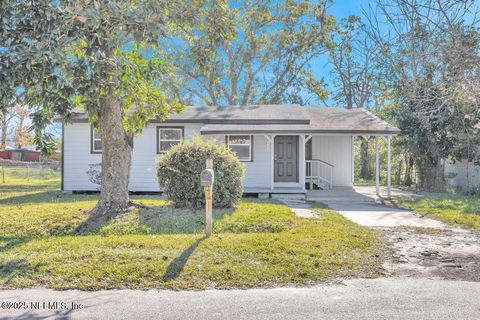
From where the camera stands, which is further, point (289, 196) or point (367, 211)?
point (289, 196)

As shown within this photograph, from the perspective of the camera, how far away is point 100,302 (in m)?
4.00

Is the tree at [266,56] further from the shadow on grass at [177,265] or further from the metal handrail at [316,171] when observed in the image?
the shadow on grass at [177,265]

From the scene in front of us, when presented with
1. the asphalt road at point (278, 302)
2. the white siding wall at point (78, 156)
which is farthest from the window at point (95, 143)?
the asphalt road at point (278, 302)

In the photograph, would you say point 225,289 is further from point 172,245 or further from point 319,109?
point 319,109

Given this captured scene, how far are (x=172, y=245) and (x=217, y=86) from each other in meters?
24.2

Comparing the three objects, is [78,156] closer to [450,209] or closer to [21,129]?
[450,209]

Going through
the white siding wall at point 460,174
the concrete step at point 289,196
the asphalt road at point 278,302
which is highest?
the white siding wall at point 460,174

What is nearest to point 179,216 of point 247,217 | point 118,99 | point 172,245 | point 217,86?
point 247,217

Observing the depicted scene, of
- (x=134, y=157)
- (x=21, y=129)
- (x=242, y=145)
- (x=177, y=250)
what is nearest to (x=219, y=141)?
(x=242, y=145)

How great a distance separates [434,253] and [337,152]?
35.8 feet

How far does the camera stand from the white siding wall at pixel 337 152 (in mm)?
16703

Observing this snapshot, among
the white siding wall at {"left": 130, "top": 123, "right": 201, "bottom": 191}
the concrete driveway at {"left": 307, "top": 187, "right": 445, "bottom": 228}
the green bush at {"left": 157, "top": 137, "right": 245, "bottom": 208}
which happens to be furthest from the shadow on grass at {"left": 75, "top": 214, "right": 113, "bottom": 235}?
the white siding wall at {"left": 130, "top": 123, "right": 201, "bottom": 191}

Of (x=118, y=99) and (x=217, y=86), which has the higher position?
(x=217, y=86)

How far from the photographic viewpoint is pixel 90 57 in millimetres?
5848
